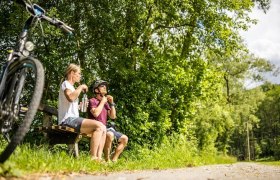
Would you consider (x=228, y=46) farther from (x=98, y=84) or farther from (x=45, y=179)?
(x=45, y=179)

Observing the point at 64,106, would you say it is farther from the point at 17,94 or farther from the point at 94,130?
the point at 17,94

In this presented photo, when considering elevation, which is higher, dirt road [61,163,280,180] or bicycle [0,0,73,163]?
bicycle [0,0,73,163]

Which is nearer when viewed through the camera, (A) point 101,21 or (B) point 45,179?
(B) point 45,179

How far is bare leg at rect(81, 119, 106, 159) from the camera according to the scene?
6.17 meters

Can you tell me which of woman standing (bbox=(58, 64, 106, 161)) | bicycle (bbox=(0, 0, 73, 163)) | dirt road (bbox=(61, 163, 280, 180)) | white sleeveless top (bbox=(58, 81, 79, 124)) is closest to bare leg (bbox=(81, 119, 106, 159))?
woman standing (bbox=(58, 64, 106, 161))

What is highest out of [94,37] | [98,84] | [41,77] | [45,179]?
[94,37]

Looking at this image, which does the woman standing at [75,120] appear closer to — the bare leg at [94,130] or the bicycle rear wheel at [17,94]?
the bare leg at [94,130]

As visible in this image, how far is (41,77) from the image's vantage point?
3.64 metres

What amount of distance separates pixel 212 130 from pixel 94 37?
2276 cm

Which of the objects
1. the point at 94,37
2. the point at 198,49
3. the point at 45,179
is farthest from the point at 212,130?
the point at 45,179

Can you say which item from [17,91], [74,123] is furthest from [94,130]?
[17,91]

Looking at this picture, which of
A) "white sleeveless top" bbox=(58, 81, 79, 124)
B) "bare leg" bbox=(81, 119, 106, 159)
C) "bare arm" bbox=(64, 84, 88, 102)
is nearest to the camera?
"bare arm" bbox=(64, 84, 88, 102)

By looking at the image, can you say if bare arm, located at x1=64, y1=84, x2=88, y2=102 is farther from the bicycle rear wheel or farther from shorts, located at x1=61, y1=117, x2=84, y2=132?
the bicycle rear wheel

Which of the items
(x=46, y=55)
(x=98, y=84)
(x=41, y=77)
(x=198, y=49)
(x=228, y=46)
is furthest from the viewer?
(x=198, y=49)
